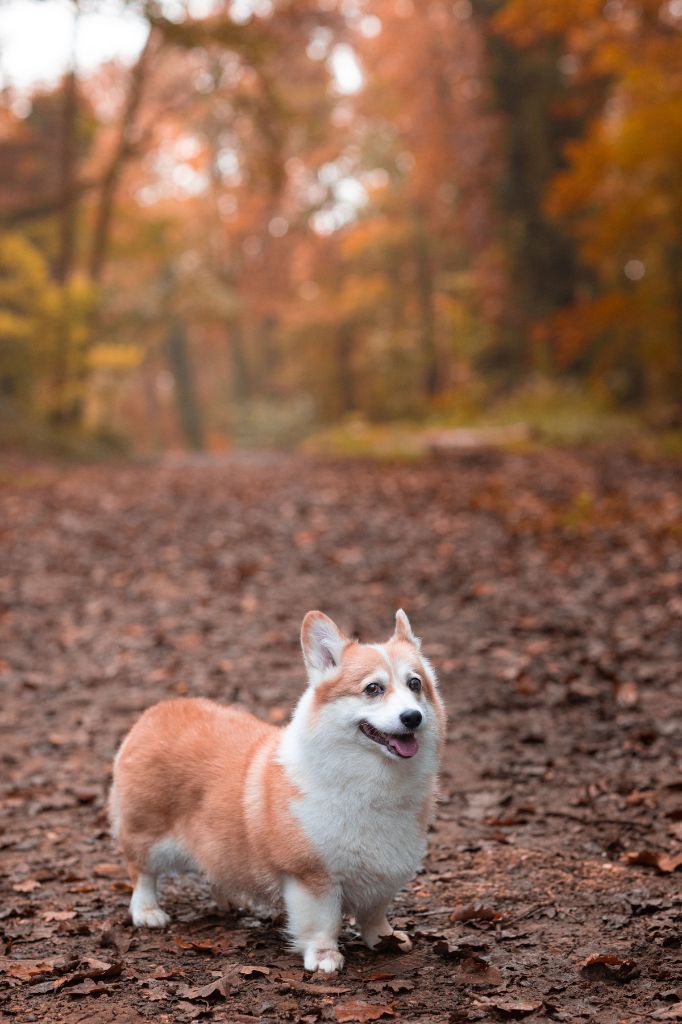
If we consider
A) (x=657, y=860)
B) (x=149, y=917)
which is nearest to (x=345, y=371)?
(x=657, y=860)

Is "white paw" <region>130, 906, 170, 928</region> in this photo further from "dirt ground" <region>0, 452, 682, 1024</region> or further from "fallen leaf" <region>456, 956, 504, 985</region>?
"fallen leaf" <region>456, 956, 504, 985</region>

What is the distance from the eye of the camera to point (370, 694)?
11.5 ft

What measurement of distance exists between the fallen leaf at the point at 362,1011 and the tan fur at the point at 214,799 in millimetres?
381

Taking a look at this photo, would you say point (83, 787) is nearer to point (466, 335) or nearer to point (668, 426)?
point (668, 426)

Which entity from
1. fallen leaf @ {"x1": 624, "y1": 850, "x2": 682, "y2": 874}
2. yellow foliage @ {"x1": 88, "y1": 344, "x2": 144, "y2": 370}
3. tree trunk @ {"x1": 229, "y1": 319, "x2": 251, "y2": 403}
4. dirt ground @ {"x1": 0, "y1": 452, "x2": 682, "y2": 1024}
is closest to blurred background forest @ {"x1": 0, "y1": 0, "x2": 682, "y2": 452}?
yellow foliage @ {"x1": 88, "y1": 344, "x2": 144, "y2": 370}

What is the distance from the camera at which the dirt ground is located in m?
3.56

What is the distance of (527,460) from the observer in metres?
15.4

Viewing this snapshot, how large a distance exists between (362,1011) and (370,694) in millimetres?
962

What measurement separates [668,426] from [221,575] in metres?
9.14

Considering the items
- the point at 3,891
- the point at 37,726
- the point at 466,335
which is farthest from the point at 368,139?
the point at 3,891

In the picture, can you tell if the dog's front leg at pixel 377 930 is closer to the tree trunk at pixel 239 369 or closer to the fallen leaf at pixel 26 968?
the fallen leaf at pixel 26 968

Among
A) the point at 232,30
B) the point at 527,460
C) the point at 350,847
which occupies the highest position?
the point at 232,30

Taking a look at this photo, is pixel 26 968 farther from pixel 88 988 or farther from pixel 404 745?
pixel 404 745

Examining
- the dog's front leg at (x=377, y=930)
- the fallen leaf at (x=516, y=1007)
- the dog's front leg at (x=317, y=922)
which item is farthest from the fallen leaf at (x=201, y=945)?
the fallen leaf at (x=516, y=1007)
